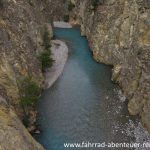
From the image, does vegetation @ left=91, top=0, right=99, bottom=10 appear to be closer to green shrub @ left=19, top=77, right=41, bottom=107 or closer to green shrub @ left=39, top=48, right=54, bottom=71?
green shrub @ left=39, top=48, right=54, bottom=71

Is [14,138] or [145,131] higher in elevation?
[14,138]

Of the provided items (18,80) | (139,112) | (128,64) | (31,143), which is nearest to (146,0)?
(128,64)

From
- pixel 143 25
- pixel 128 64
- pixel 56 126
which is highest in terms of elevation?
pixel 143 25

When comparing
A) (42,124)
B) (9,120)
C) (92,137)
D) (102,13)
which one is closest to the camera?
(9,120)

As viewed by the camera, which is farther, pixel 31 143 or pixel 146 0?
pixel 146 0

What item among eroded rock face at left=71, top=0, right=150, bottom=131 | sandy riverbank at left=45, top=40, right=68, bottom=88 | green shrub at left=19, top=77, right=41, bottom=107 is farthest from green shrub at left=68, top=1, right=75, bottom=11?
green shrub at left=19, top=77, right=41, bottom=107

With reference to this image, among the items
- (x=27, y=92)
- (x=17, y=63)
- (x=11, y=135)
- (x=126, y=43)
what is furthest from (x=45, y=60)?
(x=11, y=135)

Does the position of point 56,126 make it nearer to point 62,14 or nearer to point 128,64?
point 128,64
